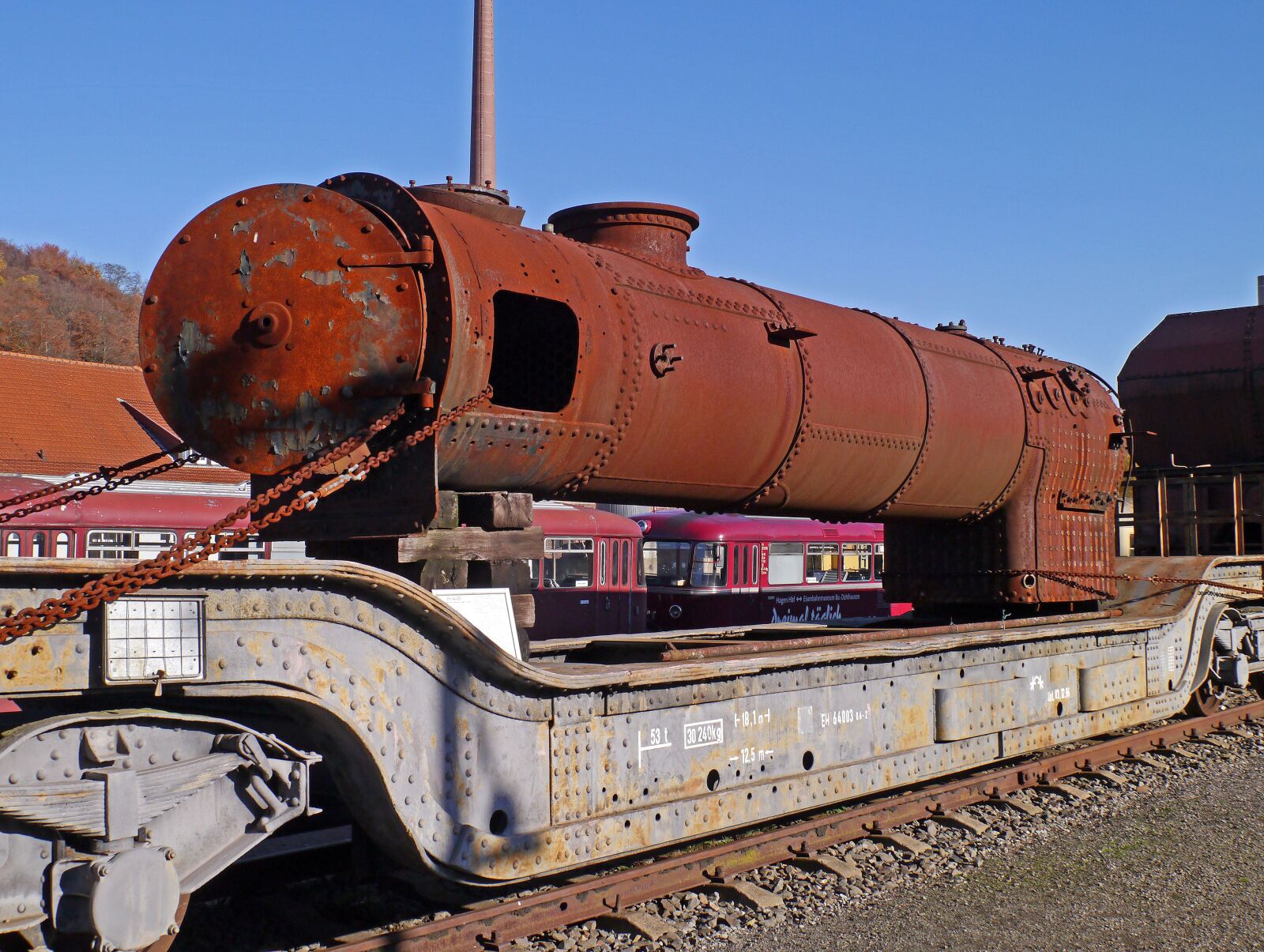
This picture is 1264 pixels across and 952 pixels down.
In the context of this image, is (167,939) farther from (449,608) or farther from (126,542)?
(126,542)

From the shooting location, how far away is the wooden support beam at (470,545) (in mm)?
5148

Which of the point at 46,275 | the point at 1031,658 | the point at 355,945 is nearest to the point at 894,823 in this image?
the point at 1031,658

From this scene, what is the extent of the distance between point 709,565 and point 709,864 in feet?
45.9

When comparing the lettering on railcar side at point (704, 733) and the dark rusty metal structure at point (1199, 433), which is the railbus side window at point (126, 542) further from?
the dark rusty metal structure at point (1199, 433)

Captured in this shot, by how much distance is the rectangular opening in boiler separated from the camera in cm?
564

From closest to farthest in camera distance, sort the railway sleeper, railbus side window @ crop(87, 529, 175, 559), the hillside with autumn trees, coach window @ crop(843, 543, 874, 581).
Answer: the railway sleeper, railbus side window @ crop(87, 529, 175, 559), coach window @ crop(843, 543, 874, 581), the hillside with autumn trees

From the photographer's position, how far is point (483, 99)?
4369 centimetres

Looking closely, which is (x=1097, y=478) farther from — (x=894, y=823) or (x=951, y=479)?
(x=894, y=823)

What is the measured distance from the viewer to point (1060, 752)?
960 centimetres

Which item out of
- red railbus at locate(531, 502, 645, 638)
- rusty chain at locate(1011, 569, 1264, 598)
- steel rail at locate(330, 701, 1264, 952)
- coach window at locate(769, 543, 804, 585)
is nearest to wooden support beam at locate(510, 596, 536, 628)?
steel rail at locate(330, 701, 1264, 952)

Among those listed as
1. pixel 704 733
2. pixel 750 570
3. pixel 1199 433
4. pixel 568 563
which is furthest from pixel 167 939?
pixel 750 570

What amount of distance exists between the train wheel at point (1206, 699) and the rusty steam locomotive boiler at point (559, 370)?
3099mm

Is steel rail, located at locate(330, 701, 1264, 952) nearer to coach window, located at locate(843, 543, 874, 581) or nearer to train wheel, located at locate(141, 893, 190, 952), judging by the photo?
train wheel, located at locate(141, 893, 190, 952)

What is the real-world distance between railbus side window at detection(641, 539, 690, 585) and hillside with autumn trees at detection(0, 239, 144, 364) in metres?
48.0
